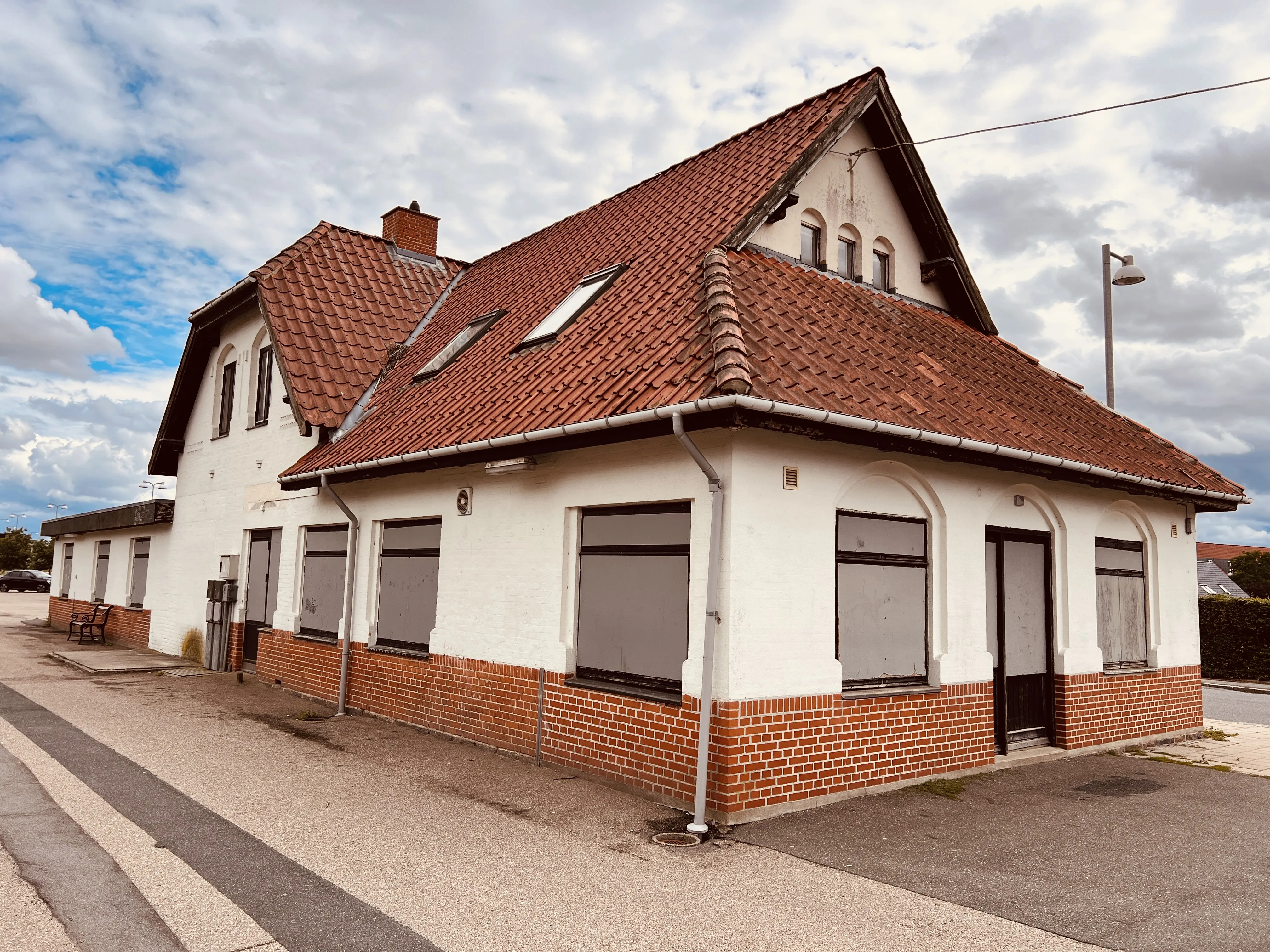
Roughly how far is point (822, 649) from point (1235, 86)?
18.6ft

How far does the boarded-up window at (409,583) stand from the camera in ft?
33.4

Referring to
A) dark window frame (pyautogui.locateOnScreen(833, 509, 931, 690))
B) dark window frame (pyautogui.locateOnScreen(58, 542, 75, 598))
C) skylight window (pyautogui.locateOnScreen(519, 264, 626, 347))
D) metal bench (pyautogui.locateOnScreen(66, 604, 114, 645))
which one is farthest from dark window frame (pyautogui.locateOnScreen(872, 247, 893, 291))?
dark window frame (pyautogui.locateOnScreen(58, 542, 75, 598))

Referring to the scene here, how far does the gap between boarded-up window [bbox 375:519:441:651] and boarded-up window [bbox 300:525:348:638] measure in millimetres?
970

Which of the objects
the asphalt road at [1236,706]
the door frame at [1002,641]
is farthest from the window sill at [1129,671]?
the asphalt road at [1236,706]

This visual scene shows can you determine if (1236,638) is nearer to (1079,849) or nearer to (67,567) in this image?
(1079,849)

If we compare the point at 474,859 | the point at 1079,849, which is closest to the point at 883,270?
the point at 1079,849

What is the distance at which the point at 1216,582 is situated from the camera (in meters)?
50.9

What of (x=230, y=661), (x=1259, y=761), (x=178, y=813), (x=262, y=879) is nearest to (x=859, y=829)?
(x=262, y=879)

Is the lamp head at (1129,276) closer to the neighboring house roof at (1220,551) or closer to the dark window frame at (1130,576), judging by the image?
the dark window frame at (1130,576)

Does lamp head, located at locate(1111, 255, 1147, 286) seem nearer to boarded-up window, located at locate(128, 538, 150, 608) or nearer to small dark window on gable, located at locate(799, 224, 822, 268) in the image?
small dark window on gable, located at locate(799, 224, 822, 268)

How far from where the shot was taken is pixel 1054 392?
35.8 ft

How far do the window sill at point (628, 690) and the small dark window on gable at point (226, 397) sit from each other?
10.6 meters

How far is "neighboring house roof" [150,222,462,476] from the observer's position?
42.7 feet

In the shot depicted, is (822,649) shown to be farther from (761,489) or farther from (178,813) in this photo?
(178,813)
